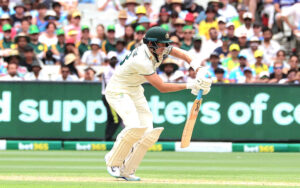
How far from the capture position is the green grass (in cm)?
794

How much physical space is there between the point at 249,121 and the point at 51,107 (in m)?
3.55

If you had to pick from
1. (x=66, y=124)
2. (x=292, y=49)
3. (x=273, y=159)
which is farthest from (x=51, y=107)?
(x=292, y=49)

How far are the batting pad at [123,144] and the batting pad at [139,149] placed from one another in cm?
5

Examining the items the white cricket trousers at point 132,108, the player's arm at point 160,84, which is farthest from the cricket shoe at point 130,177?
the player's arm at point 160,84

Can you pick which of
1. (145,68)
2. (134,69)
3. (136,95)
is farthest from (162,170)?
(145,68)

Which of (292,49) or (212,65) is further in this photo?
(292,49)

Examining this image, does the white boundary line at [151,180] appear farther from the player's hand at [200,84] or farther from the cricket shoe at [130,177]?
the player's hand at [200,84]

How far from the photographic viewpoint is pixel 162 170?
32.4ft

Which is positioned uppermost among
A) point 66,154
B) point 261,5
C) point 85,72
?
point 261,5

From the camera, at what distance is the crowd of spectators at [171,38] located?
48.0 feet

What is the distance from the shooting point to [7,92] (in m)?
13.8

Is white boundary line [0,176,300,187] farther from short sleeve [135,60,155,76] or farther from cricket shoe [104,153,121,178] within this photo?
short sleeve [135,60,155,76]

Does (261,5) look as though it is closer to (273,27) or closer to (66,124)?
(273,27)

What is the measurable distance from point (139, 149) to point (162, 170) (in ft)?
5.42
